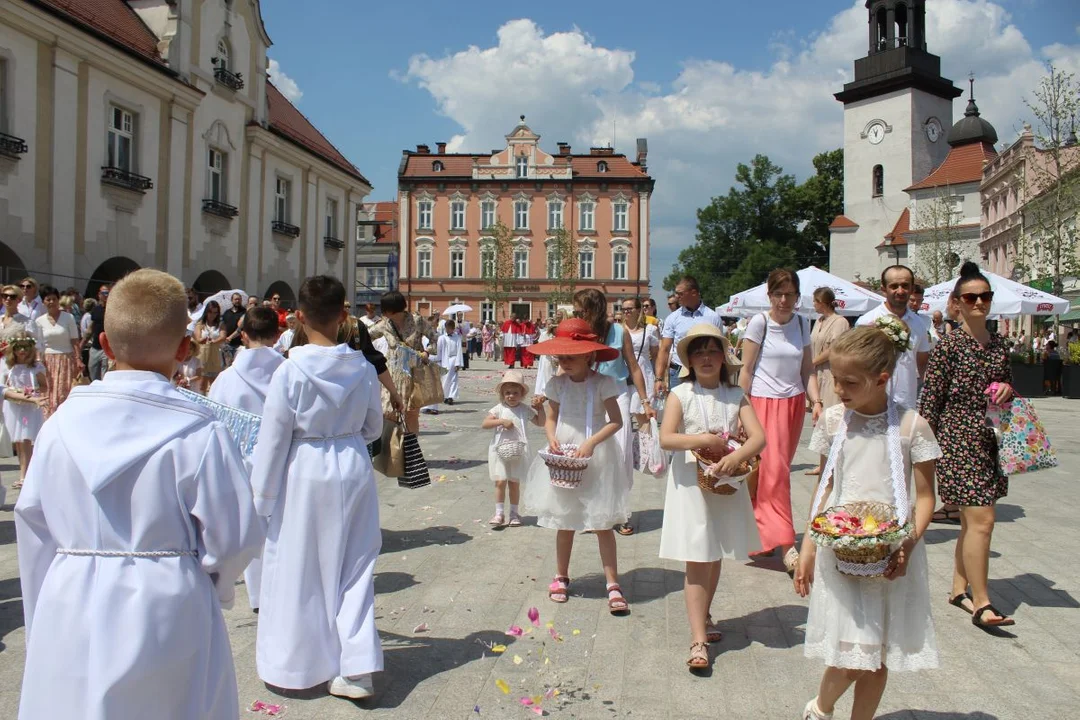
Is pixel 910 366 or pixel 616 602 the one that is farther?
pixel 910 366

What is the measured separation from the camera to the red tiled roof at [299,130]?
31.5 meters

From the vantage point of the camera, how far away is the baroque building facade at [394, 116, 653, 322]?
71000 millimetres

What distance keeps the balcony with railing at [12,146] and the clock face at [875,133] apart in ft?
200

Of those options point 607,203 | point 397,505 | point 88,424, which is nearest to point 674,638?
point 88,424

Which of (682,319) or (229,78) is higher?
(229,78)

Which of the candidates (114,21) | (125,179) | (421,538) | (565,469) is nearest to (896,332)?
(565,469)

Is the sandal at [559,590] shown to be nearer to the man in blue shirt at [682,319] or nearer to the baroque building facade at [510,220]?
the man in blue shirt at [682,319]

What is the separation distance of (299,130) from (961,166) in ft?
165

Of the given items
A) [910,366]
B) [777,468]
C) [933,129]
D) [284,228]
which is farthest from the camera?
[933,129]

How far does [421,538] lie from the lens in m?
7.44

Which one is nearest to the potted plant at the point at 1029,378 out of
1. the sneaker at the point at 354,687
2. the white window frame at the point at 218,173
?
the white window frame at the point at 218,173

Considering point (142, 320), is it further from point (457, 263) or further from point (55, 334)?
point (457, 263)

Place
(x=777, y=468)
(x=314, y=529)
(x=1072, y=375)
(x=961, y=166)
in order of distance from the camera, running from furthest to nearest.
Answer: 1. (x=961, y=166)
2. (x=1072, y=375)
3. (x=777, y=468)
4. (x=314, y=529)

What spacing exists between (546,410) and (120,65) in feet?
66.0
